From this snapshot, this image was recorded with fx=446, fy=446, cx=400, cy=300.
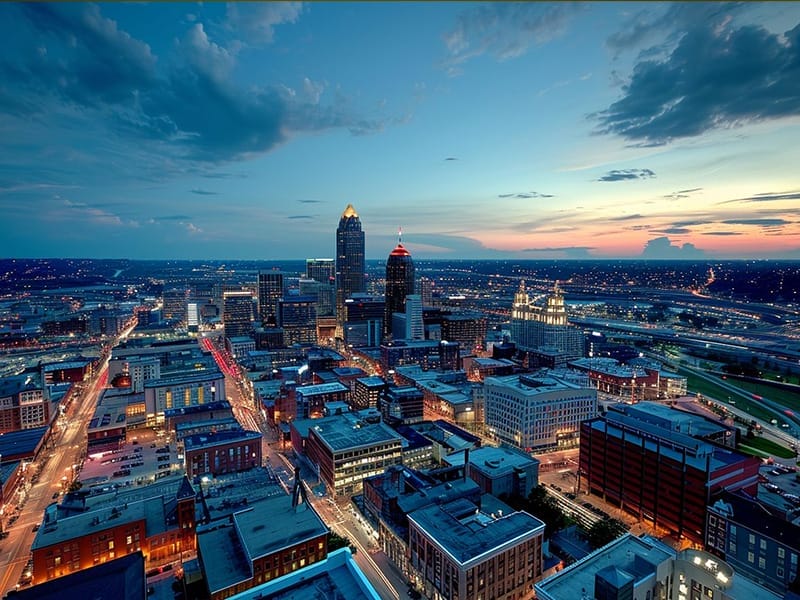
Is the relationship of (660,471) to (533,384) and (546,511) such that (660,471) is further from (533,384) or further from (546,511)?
(533,384)

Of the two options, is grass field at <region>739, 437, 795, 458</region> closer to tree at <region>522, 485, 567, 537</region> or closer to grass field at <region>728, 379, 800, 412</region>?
grass field at <region>728, 379, 800, 412</region>

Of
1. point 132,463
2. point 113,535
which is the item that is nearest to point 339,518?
point 113,535

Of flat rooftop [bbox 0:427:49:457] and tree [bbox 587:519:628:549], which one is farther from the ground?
tree [bbox 587:519:628:549]

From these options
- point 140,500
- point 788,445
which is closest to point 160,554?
point 140,500

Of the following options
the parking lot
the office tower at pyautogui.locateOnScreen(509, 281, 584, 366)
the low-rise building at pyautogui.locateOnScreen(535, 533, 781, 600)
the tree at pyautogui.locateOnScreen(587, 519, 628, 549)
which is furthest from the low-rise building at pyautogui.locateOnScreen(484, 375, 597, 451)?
the parking lot

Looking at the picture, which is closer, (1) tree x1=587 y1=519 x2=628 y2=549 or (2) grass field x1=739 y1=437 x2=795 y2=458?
(1) tree x1=587 y1=519 x2=628 y2=549

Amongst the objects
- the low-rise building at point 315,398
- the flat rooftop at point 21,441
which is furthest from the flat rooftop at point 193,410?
the flat rooftop at point 21,441

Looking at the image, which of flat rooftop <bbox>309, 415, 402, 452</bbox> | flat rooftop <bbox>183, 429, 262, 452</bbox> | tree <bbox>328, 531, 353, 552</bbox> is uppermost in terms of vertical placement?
flat rooftop <bbox>309, 415, 402, 452</bbox>
